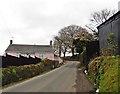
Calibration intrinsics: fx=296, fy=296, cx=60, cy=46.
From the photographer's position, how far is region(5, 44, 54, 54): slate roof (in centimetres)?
10650

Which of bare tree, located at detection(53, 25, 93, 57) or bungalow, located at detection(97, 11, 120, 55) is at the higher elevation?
bare tree, located at detection(53, 25, 93, 57)

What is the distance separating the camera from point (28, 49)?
10812 centimetres

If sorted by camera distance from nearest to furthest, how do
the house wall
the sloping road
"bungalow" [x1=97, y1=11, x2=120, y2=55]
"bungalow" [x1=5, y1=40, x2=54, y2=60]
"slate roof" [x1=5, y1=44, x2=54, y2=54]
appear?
the sloping road < "bungalow" [x1=97, y1=11, x2=120, y2=55] < the house wall < "bungalow" [x1=5, y1=40, x2=54, y2=60] < "slate roof" [x1=5, y1=44, x2=54, y2=54]

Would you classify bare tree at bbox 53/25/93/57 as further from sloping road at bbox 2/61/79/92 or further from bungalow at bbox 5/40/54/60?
sloping road at bbox 2/61/79/92

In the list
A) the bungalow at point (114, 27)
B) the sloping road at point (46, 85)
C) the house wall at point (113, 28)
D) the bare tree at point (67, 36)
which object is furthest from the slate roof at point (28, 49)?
the bungalow at point (114, 27)

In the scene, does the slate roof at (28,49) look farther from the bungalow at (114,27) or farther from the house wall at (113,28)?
the bungalow at (114,27)

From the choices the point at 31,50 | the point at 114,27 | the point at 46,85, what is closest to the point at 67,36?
the point at 31,50

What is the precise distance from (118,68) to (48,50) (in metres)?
95.9

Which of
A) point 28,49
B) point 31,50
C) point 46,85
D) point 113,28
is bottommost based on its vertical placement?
point 46,85

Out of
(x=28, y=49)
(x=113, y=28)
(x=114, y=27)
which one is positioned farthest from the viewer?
(x=28, y=49)

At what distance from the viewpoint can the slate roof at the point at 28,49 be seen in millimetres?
106500

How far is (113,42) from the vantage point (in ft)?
76.6

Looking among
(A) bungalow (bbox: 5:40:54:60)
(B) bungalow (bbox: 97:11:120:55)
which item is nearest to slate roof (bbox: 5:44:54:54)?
(A) bungalow (bbox: 5:40:54:60)

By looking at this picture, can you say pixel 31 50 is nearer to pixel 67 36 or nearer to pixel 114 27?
pixel 67 36
